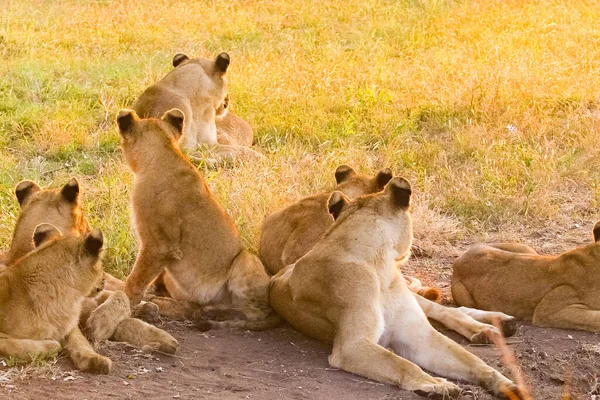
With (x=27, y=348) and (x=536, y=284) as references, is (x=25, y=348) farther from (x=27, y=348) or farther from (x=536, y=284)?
(x=536, y=284)

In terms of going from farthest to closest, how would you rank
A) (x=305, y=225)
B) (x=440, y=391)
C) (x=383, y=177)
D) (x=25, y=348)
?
1. (x=305, y=225)
2. (x=383, y=177)
3. (x=25, y=348)
4. (x=440, y=391)

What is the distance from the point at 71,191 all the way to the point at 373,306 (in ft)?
5.76

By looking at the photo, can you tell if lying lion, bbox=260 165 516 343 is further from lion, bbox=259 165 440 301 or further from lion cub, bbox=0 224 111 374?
lion cub, bbox=0 224 111 374

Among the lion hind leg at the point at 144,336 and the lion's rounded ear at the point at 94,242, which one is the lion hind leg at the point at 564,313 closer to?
the lion hind leg at the point at 144,336

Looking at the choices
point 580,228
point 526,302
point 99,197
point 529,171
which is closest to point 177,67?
point 99,197

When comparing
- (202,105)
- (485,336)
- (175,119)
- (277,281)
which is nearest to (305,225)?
(277,281)

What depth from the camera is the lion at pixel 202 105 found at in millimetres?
9352

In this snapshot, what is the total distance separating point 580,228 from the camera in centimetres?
825

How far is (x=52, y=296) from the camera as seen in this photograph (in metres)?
5.29

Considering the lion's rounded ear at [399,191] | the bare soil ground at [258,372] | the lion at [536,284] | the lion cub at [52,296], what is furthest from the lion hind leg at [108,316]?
the lion at [536,284]

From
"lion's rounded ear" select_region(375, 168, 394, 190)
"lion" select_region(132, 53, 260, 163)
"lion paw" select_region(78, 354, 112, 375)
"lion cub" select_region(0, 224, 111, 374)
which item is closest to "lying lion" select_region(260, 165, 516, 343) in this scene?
"lion's rounded ear" select_region(375, 168, 394, 190)

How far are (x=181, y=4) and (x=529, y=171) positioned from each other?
701cm

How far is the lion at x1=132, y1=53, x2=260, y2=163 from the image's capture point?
9352 mm

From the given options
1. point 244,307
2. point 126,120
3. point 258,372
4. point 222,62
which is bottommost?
point 258,372
